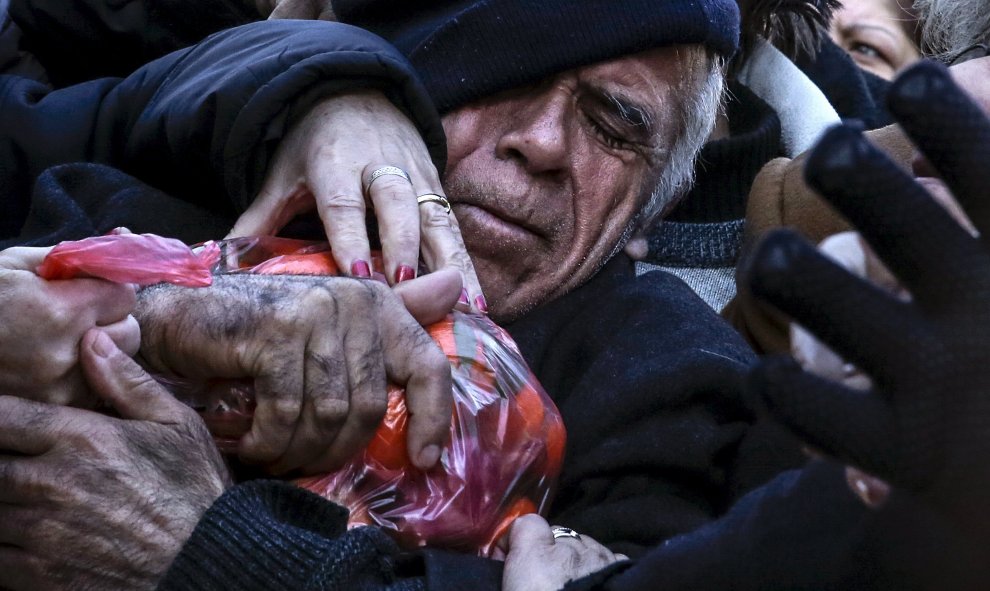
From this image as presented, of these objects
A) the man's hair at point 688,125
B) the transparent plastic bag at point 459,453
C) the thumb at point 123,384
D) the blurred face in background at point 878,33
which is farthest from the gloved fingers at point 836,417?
the blurred face in background at point 878,33

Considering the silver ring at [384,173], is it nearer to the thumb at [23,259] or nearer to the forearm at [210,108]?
the forearm at [210,108]

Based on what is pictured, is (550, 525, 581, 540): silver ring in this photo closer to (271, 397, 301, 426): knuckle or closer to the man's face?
(271, 397, 301, 426): knuckle

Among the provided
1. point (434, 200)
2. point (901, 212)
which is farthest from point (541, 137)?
point (901, 212)

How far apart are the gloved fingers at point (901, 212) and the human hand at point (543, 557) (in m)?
0.60

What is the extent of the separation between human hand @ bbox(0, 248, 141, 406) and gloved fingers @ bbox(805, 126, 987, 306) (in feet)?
2.59

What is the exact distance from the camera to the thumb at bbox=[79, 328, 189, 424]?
4.03 ft

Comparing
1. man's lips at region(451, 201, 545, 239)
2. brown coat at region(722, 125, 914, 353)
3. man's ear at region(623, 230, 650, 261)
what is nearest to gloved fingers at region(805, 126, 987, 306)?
brown coat at region(722, 125, 914, 353)

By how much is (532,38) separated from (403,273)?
0.70 meters

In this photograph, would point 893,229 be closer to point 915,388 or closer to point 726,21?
point 915,388

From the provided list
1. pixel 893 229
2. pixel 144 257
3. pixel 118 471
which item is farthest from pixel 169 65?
pixel 893 229

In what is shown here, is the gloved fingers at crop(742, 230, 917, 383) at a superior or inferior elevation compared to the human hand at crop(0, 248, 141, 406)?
superior

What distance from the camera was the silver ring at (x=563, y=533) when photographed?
56.9 inches

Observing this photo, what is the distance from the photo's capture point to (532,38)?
206cm

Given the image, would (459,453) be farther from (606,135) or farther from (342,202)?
(606,135)
